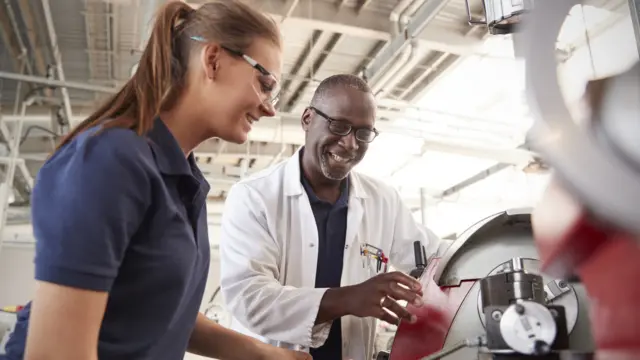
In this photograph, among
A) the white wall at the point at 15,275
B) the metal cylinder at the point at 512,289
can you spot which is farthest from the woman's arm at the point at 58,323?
the white wall at the point at 15,275

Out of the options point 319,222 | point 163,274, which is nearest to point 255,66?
point 163,274

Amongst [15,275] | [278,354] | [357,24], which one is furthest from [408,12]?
[15,275]

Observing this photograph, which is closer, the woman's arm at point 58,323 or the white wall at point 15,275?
the woman's arm at point 58,323

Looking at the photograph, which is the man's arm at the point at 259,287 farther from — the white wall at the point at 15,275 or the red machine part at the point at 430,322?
the white wall at the point at 15,275

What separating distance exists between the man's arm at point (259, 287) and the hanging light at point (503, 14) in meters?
0.65

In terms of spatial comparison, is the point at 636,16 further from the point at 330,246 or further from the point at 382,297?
the point at 330,246

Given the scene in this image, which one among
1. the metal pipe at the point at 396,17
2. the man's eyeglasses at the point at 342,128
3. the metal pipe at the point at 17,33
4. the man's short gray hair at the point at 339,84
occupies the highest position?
the metal pipe at the point at 396,17

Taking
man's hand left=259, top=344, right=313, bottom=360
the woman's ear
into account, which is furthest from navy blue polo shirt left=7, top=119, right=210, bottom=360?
man's hand left=259, top=344, right=313, bottom=360

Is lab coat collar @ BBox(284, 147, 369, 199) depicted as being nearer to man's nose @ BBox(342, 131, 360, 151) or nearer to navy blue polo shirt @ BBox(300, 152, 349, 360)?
navy blue polo shirt @ BBox(300, 152, 349, 360)

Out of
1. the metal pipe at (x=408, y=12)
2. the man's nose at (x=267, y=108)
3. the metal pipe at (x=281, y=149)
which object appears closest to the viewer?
the man's nose at (x=267, y=108)

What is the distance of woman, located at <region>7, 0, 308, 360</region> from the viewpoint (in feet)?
1.95

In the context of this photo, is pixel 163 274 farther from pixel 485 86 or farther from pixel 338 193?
pixel 485 86

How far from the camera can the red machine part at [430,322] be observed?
0.88 metres

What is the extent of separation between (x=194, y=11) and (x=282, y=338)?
0.74 m
